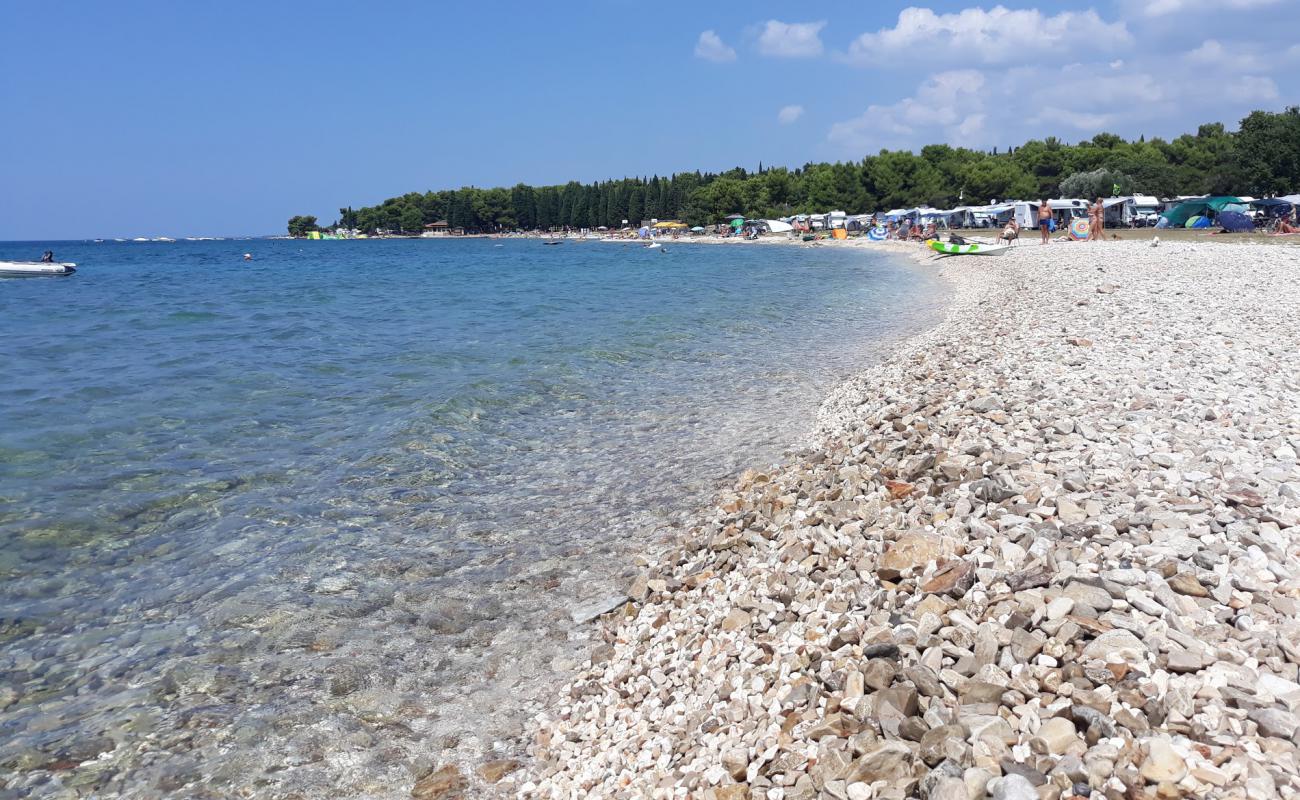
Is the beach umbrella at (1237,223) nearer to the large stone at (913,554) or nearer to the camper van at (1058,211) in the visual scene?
the camper van at (1058,211)

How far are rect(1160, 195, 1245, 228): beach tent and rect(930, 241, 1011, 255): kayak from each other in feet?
67.5

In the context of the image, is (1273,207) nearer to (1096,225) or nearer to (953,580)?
(1096,225)

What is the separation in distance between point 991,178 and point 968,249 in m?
61.7

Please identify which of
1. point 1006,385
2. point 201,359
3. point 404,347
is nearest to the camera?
point 1006,385

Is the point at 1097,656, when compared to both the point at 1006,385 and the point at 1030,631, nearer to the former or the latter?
the point at 1030,631

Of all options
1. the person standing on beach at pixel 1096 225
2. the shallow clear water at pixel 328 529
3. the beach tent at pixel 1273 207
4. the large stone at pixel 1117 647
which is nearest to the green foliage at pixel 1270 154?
the beach tent at pixel 1273 207

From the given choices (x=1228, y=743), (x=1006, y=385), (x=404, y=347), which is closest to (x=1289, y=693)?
(x=1228, y=743)

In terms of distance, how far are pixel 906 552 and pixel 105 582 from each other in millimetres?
7003

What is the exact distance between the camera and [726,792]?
3.44 metres

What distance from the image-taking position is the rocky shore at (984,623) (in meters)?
3.01

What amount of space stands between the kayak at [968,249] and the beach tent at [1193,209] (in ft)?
67.5

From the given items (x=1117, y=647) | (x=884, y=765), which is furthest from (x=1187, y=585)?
(x=884, y=765)

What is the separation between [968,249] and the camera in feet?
153

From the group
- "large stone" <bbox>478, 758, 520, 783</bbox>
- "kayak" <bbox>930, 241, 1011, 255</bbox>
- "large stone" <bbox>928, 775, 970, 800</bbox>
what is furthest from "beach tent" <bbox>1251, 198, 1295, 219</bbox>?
"large stone" <bbox>478, 758, 520, 783</bbox>
